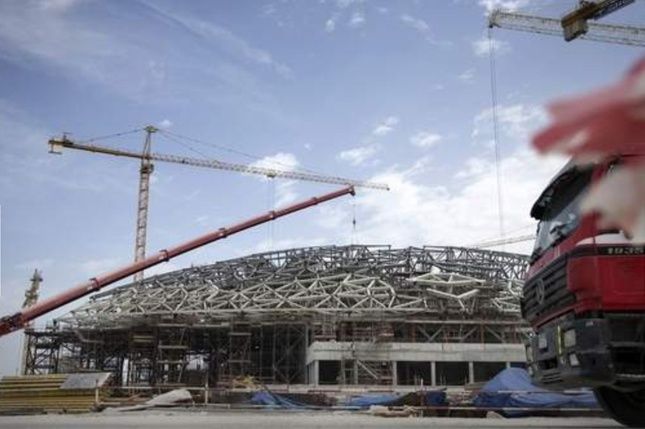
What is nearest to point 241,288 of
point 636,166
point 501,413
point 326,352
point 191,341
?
point 191,341

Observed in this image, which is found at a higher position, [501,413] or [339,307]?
[339,307]

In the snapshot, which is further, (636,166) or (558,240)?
Answer: (558,240)

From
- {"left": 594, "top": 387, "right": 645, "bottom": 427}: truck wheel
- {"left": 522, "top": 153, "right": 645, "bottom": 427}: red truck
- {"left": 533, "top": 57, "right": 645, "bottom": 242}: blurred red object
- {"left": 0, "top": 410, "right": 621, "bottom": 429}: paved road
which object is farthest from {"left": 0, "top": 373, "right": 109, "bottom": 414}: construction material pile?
{"left": 533, "top": 57, "right": 645, "bottom": 242}: blurred red object

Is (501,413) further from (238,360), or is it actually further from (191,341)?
(191,341)

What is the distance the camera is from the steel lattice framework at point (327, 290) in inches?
2269

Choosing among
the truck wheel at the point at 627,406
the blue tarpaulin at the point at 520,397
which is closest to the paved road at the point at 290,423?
the blue tarpaulin at the point at 520,397

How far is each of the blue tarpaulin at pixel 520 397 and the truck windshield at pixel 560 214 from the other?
33.5 feet

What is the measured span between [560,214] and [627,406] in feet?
9.55

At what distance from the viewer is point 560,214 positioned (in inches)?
324

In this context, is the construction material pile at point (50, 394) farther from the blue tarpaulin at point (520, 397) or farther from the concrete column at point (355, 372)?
the concrete column at point (355, 372)

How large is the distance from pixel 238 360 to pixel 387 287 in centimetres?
1429

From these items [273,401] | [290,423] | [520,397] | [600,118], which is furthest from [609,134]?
[273,401]

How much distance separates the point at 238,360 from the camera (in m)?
60.2

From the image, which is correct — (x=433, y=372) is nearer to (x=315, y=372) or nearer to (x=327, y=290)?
(x=315, y=372)
